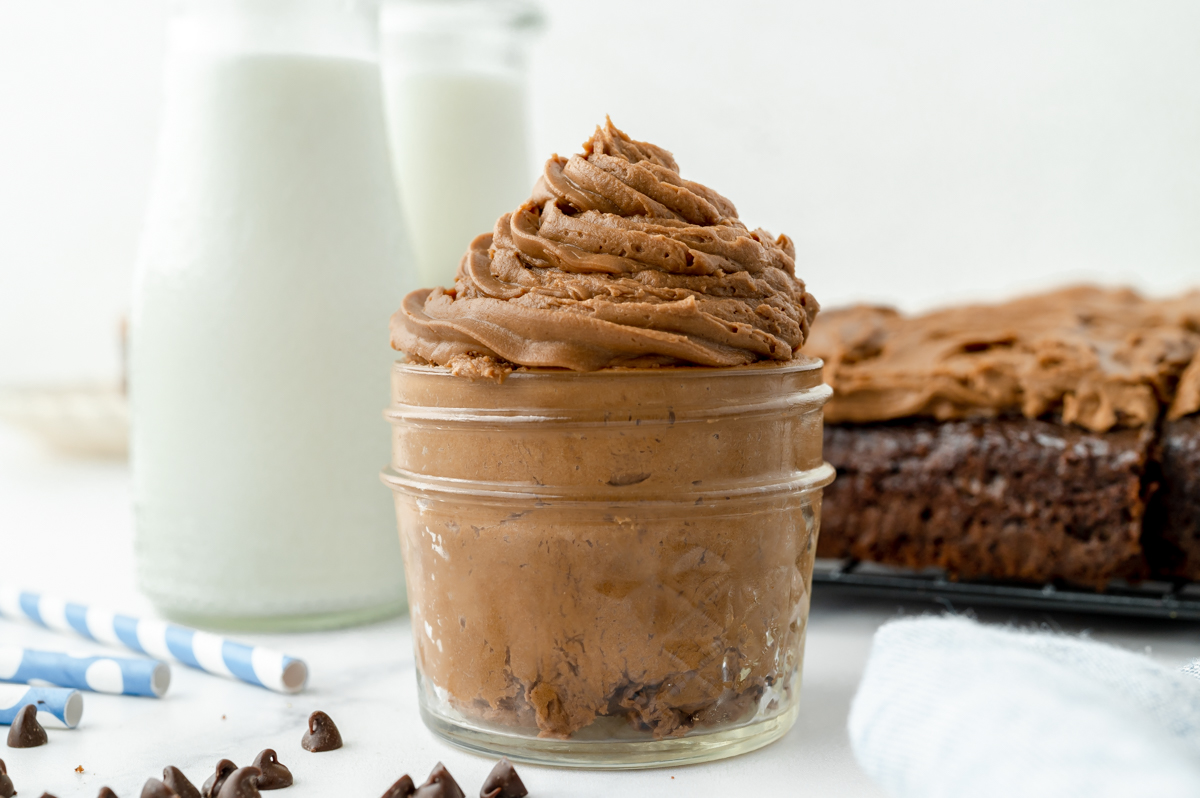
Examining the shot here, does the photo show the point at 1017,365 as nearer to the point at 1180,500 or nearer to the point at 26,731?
the point at 1180,500

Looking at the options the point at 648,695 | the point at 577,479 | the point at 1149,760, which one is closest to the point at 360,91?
the point at 577,479

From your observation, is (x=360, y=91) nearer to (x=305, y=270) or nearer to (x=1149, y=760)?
(x=305, y=270)

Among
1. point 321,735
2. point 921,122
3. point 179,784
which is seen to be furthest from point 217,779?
point 921,122

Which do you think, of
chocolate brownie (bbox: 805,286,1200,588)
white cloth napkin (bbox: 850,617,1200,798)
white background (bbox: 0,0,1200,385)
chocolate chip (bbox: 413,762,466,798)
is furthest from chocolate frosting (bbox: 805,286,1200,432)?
chocolate chip (bbox: 413,762,466,798)

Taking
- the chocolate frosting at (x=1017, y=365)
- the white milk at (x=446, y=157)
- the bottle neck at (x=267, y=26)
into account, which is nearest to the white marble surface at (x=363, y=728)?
the chocolate frosting at (x=1017, y=365)

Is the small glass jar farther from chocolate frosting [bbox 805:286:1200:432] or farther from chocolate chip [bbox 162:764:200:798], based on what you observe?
chocolate frosting [bbox 805:286:1200:432]

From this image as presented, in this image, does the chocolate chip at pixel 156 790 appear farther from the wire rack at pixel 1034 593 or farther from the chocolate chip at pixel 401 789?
the wire rack at pixel 1034 593

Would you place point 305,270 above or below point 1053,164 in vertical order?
below
